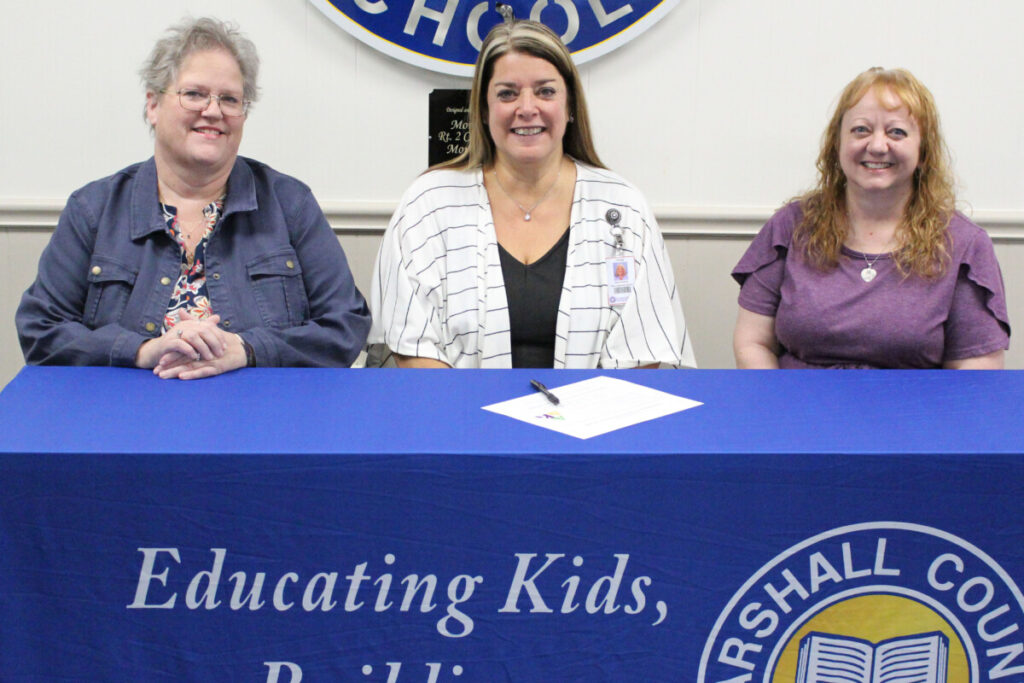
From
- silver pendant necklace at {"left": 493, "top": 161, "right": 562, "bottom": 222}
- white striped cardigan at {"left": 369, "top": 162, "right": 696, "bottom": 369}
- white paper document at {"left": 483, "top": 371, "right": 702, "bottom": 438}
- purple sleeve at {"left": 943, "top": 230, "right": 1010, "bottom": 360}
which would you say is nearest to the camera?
white paper document at {"left": 483, "top": 371, "right": 702, "bottom": 438}

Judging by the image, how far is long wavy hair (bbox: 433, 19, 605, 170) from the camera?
2.22 metres

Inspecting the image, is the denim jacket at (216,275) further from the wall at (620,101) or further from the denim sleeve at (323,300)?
the wall at (620,101)

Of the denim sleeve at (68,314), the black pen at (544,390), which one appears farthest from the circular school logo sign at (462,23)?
the black pen at (544,390)

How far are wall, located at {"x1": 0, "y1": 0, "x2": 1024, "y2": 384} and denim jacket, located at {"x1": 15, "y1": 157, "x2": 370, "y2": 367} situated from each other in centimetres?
85

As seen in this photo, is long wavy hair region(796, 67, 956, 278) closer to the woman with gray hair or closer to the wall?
the wall

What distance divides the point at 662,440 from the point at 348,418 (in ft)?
1.44

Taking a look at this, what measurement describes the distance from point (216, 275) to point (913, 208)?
1.46 metres

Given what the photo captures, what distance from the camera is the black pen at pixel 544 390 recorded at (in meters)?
1.49

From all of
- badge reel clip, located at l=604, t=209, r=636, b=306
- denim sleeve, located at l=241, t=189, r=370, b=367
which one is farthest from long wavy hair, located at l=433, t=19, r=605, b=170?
denim sleeve, located at l=241, t=189, r=370, b=367

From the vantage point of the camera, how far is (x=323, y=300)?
2033mm

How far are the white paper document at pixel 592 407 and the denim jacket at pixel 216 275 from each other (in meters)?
0.59

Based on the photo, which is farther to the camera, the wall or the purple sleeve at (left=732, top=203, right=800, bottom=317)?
the wall

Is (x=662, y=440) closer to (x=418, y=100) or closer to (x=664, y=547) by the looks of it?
(x=664, y=547)

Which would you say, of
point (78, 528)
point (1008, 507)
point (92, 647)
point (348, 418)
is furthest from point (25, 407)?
point (1008, 507)
